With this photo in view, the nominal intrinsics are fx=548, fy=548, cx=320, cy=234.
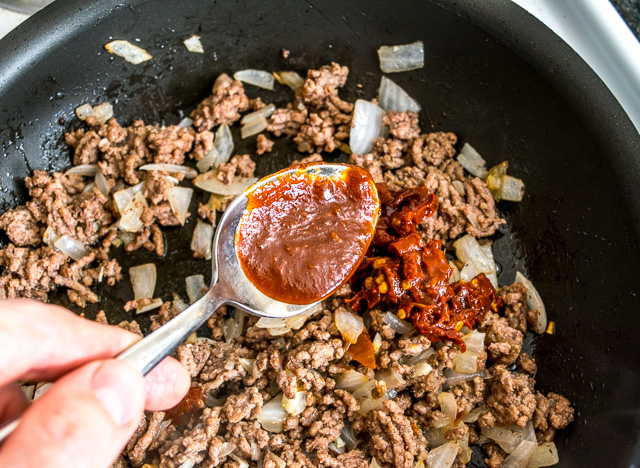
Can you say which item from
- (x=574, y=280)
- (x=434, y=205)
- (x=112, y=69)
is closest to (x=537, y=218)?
(x=574, y=280)

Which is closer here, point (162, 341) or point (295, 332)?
point (162, 341)

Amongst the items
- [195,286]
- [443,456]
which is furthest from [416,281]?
[195,286]

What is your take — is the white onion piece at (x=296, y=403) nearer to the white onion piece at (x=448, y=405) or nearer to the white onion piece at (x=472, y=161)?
the white onion piece at (x=448, y=405)

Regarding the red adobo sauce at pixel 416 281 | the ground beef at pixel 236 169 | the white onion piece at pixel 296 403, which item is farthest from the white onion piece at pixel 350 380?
the ground beef at pixel 236 169

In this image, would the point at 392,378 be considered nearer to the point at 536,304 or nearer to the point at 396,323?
the point at 396,323

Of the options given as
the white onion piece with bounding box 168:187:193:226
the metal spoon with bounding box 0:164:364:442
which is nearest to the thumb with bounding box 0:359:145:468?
the metal spoon with bounding box 0:164:364:442

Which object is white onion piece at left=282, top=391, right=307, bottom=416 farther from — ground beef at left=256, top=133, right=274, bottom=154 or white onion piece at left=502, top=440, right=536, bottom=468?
ground beef at left=256, top=133, right=274, bottom=154
